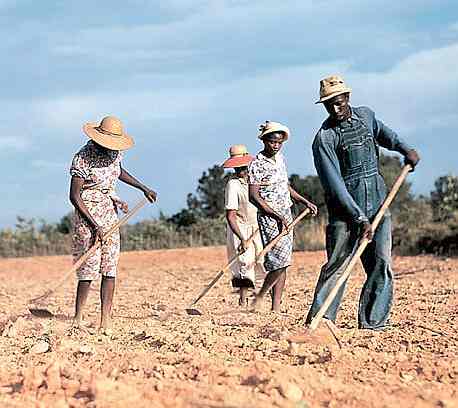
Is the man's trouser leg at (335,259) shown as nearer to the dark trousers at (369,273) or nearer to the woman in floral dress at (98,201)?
the dark trousers at (369,273)

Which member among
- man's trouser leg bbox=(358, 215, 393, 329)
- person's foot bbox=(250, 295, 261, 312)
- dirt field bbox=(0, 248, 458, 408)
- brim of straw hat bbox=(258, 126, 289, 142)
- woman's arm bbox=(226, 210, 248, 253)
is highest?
brim of straw hat bbox=(258, 126, 289, 142)

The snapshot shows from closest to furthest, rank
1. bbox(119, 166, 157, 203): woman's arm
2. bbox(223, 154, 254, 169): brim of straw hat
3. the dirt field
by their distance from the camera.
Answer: the dirt field
bbox(119, 166, 157, 203): woman's arm
bbox(223, 154, 254, 169): brim of straw hat

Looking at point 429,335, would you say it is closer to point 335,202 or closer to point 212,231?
point 335,202

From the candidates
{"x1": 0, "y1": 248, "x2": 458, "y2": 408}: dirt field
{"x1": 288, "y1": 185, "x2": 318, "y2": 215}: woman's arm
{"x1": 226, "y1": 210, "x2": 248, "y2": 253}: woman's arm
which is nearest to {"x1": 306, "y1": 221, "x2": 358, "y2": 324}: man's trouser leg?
{"x1": 0, "y1": 248, "x2": 458, "y2": 408}: dirt field

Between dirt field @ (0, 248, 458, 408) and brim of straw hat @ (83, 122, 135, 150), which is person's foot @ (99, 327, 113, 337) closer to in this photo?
dirt field @ (0, 248, 458, 408)

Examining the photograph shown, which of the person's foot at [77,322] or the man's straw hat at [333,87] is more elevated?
the man's straw hat at [333,87]

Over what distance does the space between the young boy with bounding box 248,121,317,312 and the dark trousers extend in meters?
1.75

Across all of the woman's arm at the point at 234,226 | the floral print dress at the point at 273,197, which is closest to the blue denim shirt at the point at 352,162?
the floral print dress at the point at 273,197

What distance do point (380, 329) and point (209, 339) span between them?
1469mm

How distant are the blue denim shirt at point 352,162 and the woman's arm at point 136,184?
205cm

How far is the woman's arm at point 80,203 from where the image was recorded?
875cm

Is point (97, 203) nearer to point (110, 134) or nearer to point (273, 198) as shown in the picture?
point (110, 134)

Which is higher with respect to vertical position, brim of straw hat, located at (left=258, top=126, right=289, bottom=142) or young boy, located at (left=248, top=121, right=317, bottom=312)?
brim of straw hat, located at (left=258, top=126, right=289, bottom=142)

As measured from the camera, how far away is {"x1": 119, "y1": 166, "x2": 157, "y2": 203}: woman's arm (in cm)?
922
